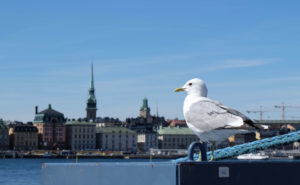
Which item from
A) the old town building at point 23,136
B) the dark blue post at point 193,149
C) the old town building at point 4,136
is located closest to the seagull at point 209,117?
the dark blue post at point 193,149

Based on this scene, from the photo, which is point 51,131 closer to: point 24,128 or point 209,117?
point 24,128

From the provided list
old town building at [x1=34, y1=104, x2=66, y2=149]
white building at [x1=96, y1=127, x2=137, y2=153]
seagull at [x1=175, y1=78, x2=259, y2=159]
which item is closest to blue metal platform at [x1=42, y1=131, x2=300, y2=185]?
seagull at [x1=175, y1=78, x2=259, y2=159]

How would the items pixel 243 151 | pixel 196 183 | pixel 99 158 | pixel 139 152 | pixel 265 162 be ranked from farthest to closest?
pixel 139 152
pixel 99 158
pixel 243 151
pixel 265 162
pixel 196 183

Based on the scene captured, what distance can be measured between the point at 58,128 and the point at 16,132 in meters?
13.8

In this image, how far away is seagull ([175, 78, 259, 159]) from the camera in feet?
25.6

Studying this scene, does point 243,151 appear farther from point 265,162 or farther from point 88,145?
point 88,145

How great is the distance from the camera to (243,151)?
37.4ft

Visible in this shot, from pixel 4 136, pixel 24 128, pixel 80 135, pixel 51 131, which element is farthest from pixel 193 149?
Answer: pixel 80 135

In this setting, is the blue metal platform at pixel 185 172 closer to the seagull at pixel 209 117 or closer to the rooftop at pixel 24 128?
the seagull at pixel 209 117

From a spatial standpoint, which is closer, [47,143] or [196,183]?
[196,183]

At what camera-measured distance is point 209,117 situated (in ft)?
26.1

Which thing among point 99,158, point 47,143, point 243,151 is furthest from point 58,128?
point 243,151

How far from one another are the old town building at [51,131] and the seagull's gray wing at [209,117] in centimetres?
17800

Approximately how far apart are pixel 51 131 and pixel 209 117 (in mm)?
180206
